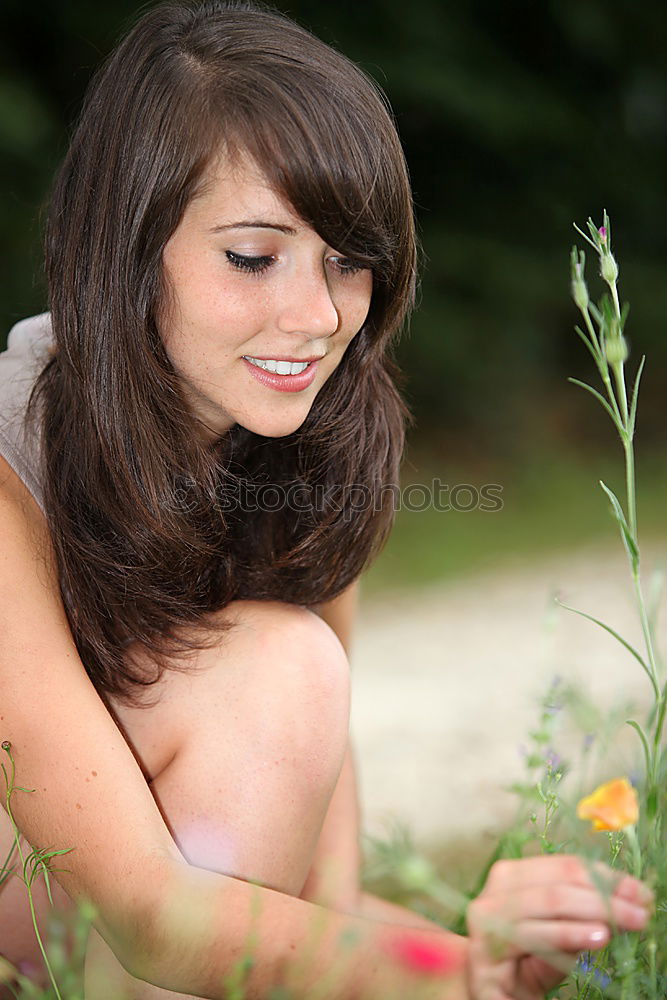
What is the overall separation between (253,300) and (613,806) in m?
0.86

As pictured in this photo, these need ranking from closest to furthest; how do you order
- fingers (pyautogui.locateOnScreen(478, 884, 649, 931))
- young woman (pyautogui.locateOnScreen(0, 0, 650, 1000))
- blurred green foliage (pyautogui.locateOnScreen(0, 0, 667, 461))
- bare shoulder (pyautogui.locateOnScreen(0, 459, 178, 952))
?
fingers (pyautogui.locateOnScreen(478, 884, 649, 931))
bare shoulder (pyautogui.locateOnScreen(0, 459, 178, 952))
young woman (pyautogui.locateOnScreen(0, 0, 650, 1000))
blurred green foliage (pyautogui.locateOnScreen(0, 0, 667, 461))

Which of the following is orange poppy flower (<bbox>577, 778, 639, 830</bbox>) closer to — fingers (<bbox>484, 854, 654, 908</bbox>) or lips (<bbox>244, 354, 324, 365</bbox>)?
fingers (<bbox>484, 854, 654, 908</bbox>)

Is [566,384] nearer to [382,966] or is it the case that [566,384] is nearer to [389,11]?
[389,11]

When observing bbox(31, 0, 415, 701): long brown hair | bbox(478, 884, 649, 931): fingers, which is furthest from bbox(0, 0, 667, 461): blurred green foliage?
bbox(478, 884, 649, 931): fingers

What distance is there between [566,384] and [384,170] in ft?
19.4

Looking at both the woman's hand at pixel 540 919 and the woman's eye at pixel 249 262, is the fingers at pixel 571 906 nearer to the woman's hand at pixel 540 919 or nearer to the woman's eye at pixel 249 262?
the woman's hand at pixel 540 919

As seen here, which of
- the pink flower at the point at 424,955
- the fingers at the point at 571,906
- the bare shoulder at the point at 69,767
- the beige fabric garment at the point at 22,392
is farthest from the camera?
the beige fabric garment at the point at 22,392

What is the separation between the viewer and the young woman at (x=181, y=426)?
1.39 meters

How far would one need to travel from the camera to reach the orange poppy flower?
0.82m

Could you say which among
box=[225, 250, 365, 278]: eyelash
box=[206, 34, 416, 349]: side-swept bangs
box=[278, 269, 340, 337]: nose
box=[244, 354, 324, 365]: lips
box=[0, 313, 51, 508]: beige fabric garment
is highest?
box=[206, 34, 416, 349]: side-swept bangs

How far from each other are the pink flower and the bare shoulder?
26 centimetres

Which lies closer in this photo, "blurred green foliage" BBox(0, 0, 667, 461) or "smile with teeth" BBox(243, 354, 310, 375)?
"smile with teeth" BBox(243, 354, 310, 375)

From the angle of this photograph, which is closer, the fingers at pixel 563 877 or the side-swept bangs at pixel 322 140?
the fingers at pixel 563 877

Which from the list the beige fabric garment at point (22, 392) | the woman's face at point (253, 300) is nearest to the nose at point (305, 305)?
the woman's face at point (253, 300)
